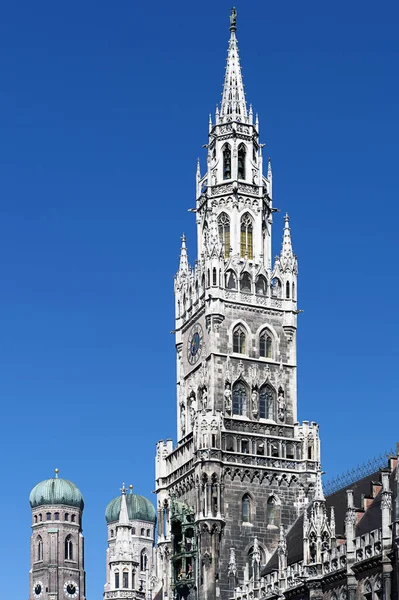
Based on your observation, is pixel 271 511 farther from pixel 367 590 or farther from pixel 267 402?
pixel 367 590

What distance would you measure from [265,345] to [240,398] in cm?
508

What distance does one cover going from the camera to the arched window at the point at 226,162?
114 metres

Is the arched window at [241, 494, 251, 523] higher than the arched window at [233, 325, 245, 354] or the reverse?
the reverse

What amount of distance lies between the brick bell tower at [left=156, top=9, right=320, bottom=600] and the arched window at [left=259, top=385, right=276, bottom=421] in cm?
8

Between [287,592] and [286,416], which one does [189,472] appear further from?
[287,592]

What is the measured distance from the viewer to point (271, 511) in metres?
103

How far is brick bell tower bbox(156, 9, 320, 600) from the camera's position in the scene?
330 feet

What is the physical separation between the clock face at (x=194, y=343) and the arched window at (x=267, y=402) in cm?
598

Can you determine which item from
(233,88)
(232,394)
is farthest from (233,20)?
(232,394)

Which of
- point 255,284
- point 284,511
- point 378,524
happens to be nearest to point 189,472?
point 284,511

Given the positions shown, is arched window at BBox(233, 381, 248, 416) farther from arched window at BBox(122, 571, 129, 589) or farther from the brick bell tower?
arched window at BBox(122, 571, 129, 589)

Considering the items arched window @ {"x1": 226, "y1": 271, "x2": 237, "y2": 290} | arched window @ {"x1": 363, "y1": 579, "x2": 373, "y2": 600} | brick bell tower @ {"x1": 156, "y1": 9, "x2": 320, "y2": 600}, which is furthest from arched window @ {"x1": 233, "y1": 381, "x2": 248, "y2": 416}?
arched window @ {"x1": 363, "y1": 579, "x2": 373, "y2": 600}

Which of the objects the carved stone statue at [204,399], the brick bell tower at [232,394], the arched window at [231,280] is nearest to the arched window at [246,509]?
the brick bell tower at [232,394]

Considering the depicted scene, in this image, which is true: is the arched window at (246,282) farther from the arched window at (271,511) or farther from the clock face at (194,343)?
the arched window at (271,511)
